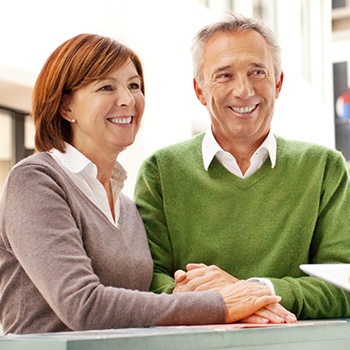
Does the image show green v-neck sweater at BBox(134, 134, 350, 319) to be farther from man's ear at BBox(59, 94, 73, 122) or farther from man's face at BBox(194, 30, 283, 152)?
man's ear at BBox(59, 94, 73, 122)

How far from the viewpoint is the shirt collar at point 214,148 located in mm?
1989

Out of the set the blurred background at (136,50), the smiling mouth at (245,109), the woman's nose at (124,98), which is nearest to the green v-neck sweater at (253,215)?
the smiling mouth at (245,109)

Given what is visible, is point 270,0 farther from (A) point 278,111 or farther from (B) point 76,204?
(B) point 76,204

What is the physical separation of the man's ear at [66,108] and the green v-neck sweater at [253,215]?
277 mm

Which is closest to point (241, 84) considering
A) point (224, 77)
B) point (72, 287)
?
point (224, 77)

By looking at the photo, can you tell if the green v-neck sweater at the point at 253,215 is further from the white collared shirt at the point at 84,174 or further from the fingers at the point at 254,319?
the fingers at the point at 254,319

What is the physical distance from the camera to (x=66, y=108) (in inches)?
71.6

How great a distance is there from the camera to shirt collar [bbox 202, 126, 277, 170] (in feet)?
6.53

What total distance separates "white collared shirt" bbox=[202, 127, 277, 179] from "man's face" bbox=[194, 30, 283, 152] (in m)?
0.03

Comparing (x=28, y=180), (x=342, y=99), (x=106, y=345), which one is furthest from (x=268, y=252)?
(x=342, y=99)

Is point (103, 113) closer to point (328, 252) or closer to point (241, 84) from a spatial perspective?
point (241, 84)

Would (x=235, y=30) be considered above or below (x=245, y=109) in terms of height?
above

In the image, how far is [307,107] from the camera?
10.3m

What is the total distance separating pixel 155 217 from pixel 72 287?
533mm
